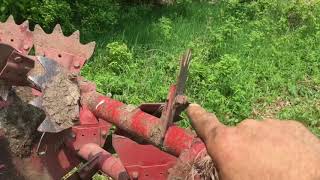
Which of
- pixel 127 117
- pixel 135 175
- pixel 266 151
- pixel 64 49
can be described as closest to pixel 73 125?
pixel 127 117

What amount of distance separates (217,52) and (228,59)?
0.74 metres

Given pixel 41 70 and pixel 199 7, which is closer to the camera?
pixel 41 70

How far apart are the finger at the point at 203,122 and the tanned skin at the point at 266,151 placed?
5 cm

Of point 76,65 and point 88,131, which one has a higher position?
point 76,65

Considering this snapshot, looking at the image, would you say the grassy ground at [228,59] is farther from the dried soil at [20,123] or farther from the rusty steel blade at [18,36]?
the dried soil at [20,123]

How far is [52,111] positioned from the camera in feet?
7.45

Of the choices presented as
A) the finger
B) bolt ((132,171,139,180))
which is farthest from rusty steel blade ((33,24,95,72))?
the finger

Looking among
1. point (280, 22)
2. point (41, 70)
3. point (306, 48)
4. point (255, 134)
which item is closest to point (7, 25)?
point (41, 70)

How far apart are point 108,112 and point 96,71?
3.74m

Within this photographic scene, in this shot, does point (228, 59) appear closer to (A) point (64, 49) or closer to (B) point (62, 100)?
(A) point (64, 49)

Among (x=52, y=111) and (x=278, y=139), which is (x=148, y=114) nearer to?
(x=52, y=111)

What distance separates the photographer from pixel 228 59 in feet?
19.4

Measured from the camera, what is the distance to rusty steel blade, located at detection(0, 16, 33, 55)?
2945 mm

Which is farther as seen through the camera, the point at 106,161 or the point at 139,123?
the point at 106,161
